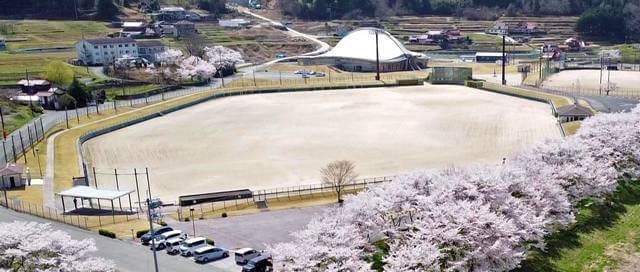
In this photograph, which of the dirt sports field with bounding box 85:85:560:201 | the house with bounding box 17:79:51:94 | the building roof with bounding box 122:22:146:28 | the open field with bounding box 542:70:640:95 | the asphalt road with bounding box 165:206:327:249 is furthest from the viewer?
the building roof with bounding box 122:22:146:28

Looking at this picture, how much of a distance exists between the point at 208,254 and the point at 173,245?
5.58ft

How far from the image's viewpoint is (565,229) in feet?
71.3

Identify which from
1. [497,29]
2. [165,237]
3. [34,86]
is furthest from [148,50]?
[497,29]

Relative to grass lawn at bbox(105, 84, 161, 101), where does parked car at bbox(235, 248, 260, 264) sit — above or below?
below

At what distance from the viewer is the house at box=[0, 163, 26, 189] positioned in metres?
29.6

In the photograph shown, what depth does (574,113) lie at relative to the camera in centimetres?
4206

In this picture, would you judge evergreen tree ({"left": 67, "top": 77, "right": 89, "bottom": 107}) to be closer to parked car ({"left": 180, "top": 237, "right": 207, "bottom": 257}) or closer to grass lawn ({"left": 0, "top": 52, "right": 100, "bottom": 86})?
grass lawn ({"left": 0, "top": 52, "right": 100, "bottom": 86})

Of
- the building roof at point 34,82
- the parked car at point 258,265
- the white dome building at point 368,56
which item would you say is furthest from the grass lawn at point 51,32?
the parked car at point 258,265

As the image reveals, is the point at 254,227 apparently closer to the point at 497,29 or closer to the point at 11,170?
the point at 11,170

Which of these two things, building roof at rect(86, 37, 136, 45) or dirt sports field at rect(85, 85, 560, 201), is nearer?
dirt sports field at rect(85, 85, 560, 201)

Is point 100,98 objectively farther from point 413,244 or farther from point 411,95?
point 413,244

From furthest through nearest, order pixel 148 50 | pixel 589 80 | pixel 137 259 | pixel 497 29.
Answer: pixel 497 29 → pixel 148 50 → pixel 589 80 → pixel 137 259

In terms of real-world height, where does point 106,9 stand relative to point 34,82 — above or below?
above

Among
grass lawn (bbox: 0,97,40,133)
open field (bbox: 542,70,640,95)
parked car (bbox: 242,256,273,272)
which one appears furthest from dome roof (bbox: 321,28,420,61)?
parked car (bbox: 242,256,273,272)
